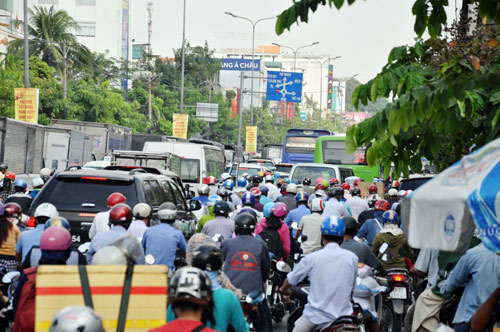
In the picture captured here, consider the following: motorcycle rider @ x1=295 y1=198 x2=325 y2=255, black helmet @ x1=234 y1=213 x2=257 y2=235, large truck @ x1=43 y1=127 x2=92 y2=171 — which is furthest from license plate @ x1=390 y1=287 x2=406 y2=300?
large truck @ x1=43 y1=127 x2=92 y2=171

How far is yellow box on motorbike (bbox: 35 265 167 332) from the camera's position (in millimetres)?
5055

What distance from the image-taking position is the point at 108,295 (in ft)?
16.7

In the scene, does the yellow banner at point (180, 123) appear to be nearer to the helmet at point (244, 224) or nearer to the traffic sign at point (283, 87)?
the traffic sign at point (283, 87)

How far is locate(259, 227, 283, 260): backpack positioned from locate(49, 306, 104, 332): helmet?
731 centimetres

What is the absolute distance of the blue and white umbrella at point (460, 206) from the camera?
414 centimetres

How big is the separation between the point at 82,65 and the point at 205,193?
39.1 m

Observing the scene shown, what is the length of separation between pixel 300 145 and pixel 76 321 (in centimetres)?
4019

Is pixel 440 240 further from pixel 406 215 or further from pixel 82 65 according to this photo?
pixel 82 65

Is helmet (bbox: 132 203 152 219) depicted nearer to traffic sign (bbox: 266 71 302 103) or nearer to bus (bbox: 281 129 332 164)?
bus (bbox: 281 129 332 164)

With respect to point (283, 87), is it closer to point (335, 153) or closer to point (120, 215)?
point (335, 153)

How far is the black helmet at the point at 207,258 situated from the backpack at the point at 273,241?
4.80 metres

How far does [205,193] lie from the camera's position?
16.2 m

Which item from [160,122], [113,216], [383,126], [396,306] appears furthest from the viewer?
[160,122]

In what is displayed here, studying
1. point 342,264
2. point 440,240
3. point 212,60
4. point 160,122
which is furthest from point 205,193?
point 212,60
